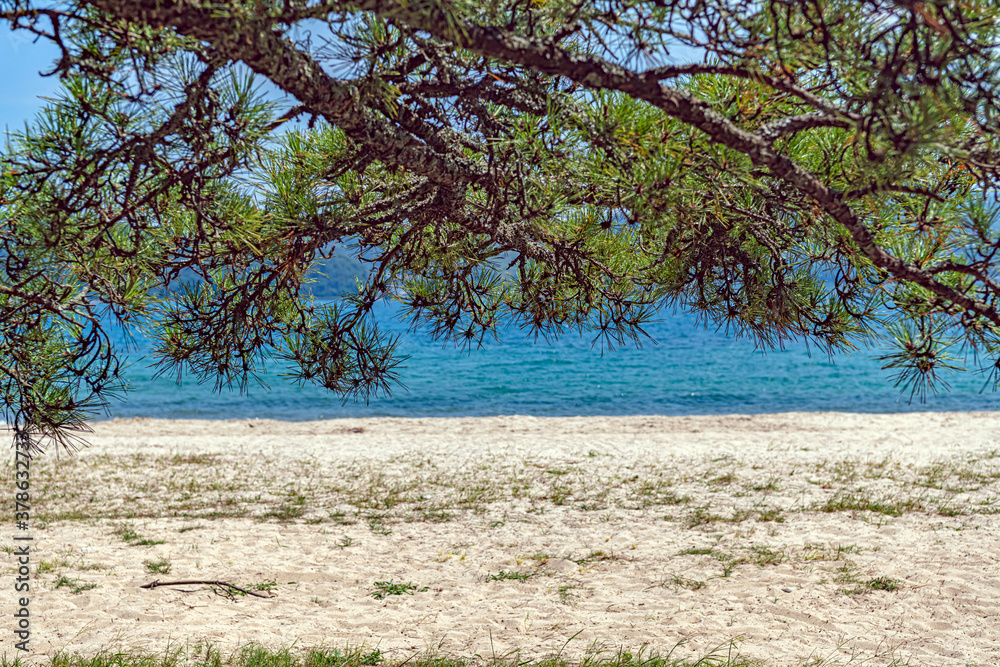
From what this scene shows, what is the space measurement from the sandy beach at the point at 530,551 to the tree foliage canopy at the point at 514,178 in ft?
6.32

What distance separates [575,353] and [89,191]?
3615 centimetres

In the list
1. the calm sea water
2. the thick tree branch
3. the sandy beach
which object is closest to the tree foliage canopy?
the thick tree branch

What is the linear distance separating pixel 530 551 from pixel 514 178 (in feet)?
14.6

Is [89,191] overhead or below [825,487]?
overhead

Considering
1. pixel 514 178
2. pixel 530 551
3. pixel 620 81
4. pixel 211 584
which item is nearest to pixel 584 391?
pixel 530 551

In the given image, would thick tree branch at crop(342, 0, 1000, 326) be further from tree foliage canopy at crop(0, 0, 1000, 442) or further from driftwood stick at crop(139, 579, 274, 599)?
driftwood stick at crop(139, 579, 274, 599)

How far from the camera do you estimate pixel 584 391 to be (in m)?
25.6

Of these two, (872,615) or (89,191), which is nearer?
(89,191)

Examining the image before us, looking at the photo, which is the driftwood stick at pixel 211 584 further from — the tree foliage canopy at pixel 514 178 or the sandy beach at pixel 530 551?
the tree foliage canopy at pixel 514 178

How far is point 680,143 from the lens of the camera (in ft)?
7.14

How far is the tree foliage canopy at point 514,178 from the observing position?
1.74 m

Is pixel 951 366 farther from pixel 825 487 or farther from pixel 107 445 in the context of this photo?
pixel 107 445

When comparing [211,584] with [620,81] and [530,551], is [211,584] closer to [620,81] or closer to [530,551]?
[530,551]

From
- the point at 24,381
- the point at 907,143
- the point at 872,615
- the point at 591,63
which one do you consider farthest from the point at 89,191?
the point at 872,615
